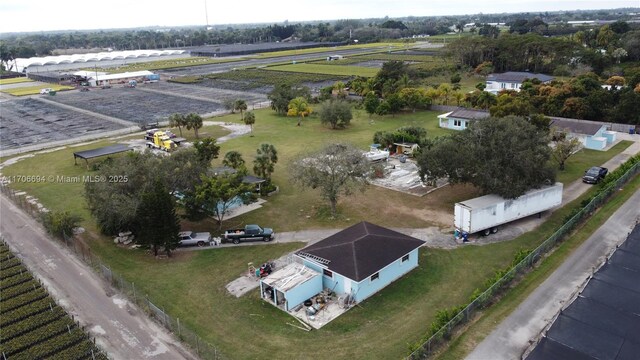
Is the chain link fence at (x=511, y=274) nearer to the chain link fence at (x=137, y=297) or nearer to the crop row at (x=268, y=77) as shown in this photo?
the chain link fence at (x=137, y=297)

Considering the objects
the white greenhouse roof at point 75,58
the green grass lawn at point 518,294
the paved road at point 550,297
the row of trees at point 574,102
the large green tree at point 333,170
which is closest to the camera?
the paved road at point 550,297

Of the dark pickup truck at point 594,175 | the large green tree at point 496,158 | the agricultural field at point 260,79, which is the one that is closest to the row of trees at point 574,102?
the dark pickup truck at point 594,175

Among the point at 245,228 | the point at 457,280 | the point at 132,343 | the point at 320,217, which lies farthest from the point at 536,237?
the point at 132,343

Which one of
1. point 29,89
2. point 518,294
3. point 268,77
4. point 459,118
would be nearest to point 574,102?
point 459,118

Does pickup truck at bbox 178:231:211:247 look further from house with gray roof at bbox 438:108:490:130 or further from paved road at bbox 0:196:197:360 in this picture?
house with gray roof at bbox 438:108:490:130

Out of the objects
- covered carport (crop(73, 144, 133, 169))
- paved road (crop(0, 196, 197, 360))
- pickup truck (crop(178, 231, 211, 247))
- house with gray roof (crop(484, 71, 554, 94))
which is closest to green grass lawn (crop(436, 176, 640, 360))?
paved road (crop(0, 196, 197, 360))

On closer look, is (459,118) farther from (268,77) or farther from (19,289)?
(268,77)

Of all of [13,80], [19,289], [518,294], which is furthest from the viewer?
[13,80]
